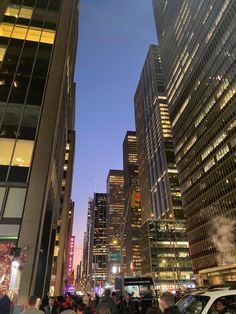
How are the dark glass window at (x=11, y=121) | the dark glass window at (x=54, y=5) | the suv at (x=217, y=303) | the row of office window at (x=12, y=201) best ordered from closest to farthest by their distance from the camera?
the suv at (x=217, y=303)
the row of office window at (x=12, y=201)
the dark glass window at (x=11, y=121)
the dark glass window at (x=54, y=5)

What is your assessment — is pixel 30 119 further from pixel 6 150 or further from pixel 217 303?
pixel 217 303

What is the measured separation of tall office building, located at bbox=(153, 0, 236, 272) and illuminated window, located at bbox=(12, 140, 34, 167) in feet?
204

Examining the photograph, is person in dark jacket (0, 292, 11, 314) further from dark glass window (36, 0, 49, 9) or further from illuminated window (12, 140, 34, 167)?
dark glass window (36, 0, 49, 9)

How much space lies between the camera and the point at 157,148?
15875 cm

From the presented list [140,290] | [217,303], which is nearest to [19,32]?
[140,290]

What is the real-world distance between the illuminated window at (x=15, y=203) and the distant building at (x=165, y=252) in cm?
9863

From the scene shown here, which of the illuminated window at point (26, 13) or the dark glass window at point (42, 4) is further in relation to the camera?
the dark glass window at point (42, 4)

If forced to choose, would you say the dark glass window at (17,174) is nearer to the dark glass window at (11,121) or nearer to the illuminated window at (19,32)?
the dark glass window at (11,121)

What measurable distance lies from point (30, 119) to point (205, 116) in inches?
3096

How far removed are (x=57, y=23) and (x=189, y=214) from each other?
83005 millimetres

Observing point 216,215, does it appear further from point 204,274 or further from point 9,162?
point 9,162

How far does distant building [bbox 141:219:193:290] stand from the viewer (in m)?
112

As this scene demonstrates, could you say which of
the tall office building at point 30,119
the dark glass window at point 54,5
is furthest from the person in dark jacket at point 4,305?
the dark glass window at point 54,5

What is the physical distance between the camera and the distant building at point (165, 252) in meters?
112
